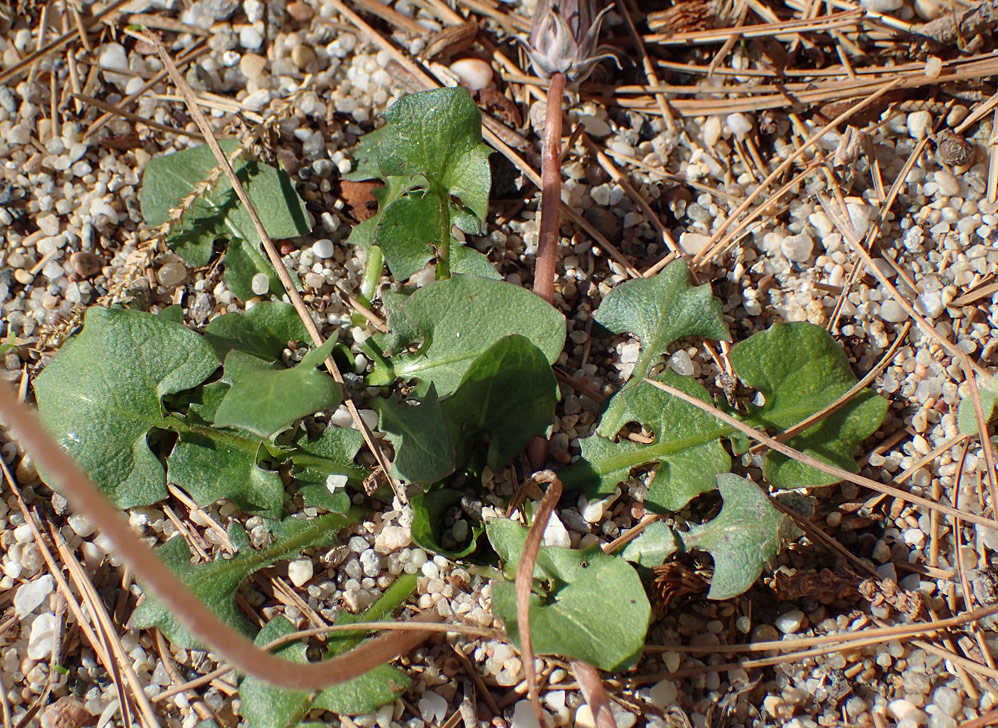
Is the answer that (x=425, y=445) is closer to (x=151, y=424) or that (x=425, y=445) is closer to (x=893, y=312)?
(x=151, y=424)

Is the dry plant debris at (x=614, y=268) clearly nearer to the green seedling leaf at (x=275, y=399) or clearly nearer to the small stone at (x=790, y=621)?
the small stone at (x=790, y=621)

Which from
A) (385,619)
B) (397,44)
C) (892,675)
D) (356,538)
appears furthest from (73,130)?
(892,675)

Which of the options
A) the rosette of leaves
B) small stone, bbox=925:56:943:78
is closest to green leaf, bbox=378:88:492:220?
the rosette of leaves

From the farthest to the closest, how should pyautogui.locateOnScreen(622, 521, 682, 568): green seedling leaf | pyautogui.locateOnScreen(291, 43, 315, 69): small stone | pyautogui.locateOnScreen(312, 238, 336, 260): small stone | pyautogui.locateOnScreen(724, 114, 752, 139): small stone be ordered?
pyautogui.locateOnScreen(291, 43, 315, 69): small stone
pyautogui.locateOnScreen(724, 114, 752, 139): small stone
pyautogui.locateOnScreen(312, 238, 336, 260): small stone
pyautogui.locateOnScreen(622, 521, 682, 568): green seedling leaf

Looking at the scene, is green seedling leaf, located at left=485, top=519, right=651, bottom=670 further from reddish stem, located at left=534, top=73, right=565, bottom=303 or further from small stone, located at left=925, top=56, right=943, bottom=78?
small stone, located at left=925, top=56, right=943, bottom=78

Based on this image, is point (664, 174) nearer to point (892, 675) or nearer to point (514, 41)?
point (514, 41)

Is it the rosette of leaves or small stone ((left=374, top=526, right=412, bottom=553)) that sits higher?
the rosette of leaves
